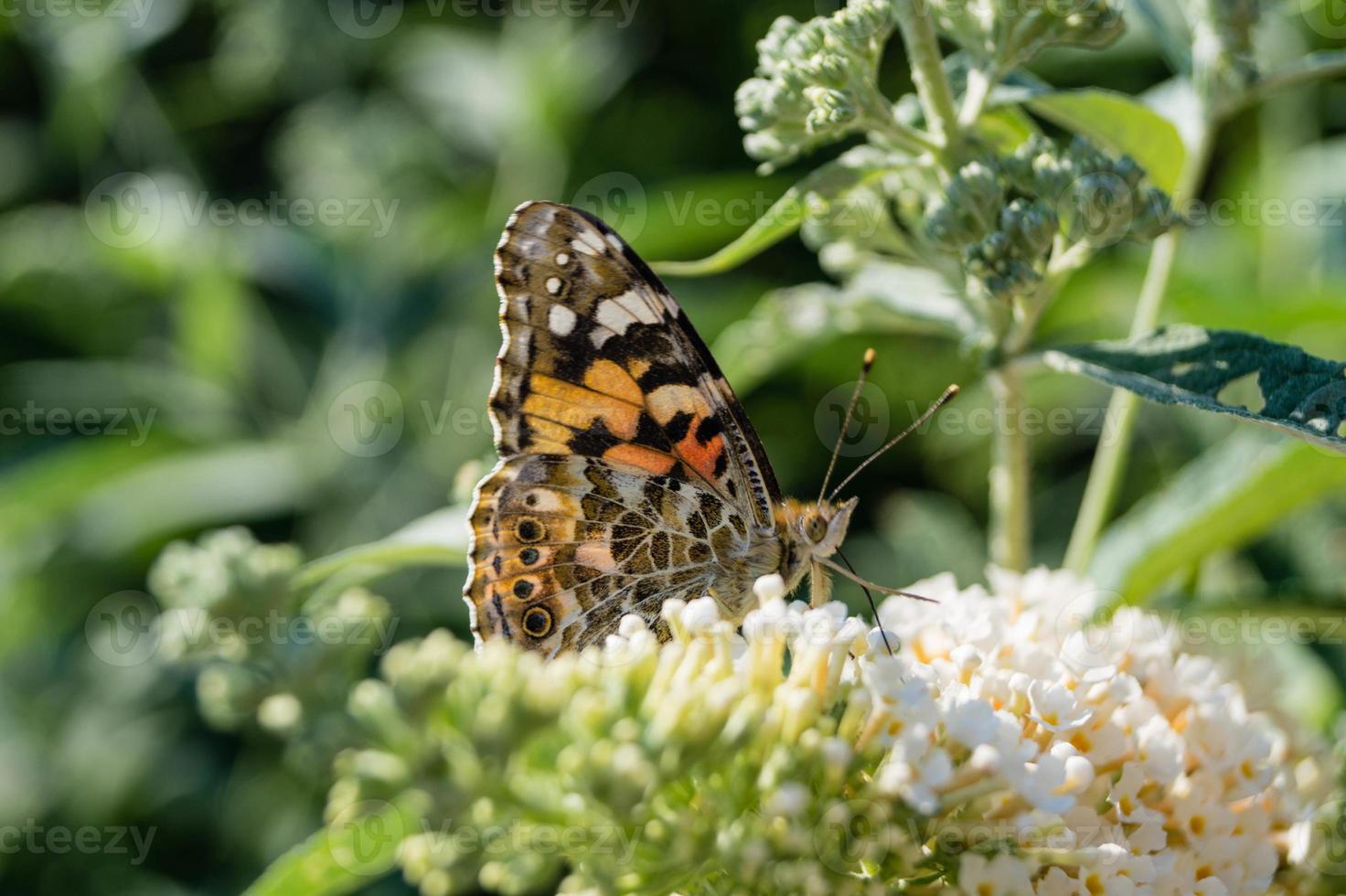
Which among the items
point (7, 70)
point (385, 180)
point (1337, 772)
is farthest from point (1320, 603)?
point (7, 70)

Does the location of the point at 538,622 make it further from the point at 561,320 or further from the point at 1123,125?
the point at 1123,125

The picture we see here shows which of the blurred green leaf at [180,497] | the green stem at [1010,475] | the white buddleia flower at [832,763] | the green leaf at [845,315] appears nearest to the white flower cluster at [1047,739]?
the white buddleia flower at [832,763]

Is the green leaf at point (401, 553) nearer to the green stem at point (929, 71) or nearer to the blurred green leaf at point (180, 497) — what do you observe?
the green stem at point (929, 71)

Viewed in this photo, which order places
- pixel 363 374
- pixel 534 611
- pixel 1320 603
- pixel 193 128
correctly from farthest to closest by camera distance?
pixel 193 128 < pixel 363 374 < pixel 1320 603 < pixel 534 611

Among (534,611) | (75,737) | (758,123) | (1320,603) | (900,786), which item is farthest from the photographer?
(75,737)

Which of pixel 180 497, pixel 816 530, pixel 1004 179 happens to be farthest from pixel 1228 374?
pixel 180 497

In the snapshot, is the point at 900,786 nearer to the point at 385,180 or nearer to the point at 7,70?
the point at 385,180

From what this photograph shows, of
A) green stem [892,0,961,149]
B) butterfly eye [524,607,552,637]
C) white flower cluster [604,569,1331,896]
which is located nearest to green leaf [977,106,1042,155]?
green stem [892,0,961,149]
